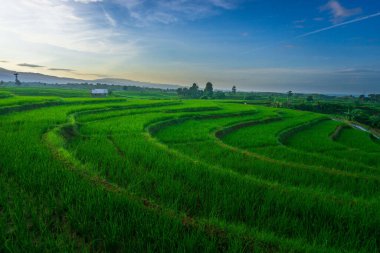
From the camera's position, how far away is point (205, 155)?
24.8ft

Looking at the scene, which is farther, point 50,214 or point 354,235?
point 354,235

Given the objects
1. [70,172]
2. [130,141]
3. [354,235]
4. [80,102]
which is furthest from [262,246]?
[80,102]

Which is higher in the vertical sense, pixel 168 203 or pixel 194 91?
pixel 194 91

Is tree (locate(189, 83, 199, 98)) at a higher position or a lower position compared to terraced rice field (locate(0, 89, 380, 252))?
higher

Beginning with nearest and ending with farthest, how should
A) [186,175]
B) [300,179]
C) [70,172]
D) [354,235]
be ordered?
1. [354,235]
2. [70,172]
3. [186,175]
4. [300,179]

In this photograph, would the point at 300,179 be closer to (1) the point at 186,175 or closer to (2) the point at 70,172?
(1) the point at 186,175

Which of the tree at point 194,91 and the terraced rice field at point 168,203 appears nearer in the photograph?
the terraced rice field at point 168,203

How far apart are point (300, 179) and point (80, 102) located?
19.7 metres

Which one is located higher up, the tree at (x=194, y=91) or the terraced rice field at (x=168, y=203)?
the tree at (x=194, y=91)

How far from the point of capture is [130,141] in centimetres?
803

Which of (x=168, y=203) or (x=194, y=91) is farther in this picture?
(x=194, y=91)

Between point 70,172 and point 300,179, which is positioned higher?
point 70,172

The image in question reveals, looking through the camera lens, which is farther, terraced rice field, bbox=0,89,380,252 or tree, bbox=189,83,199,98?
tree, bbox=189,83,199,98

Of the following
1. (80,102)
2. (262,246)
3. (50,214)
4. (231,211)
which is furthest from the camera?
(80,102)
